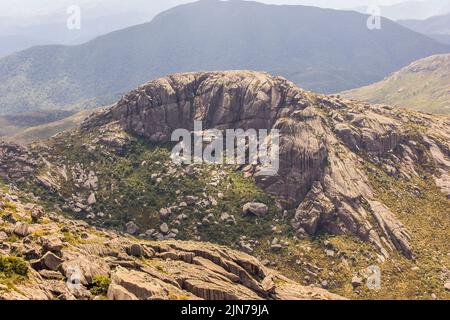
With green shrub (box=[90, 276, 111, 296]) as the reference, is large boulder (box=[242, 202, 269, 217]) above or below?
below

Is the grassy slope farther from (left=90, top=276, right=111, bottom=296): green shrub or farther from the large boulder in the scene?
(left=90, top=276, right=111, bottom=296): green shrub

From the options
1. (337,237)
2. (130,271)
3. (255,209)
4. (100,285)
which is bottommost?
(337,237)

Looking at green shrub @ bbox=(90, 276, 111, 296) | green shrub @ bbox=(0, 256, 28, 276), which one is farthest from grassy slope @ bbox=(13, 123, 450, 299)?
green shrub @ bbox=(0, 256, 28, 276)

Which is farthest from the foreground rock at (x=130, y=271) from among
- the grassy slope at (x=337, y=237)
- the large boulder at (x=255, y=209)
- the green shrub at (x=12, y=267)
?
the large boulder at (x=255, y=209)

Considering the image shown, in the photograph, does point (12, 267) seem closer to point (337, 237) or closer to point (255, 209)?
point (255, 209)

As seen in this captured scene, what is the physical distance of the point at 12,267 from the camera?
61.3 meters

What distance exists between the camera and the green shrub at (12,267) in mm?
61000

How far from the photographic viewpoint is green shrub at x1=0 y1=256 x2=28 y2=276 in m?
61.0

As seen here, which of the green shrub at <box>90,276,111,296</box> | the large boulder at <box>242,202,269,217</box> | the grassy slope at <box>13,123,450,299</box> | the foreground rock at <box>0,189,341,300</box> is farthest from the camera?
the large boulder at <box>242,202,269,217</box>

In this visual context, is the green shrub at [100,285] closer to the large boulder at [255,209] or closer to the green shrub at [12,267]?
the green shrub at [12,267]

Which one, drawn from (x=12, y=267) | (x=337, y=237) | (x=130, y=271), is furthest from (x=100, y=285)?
(x=337, y=237)
